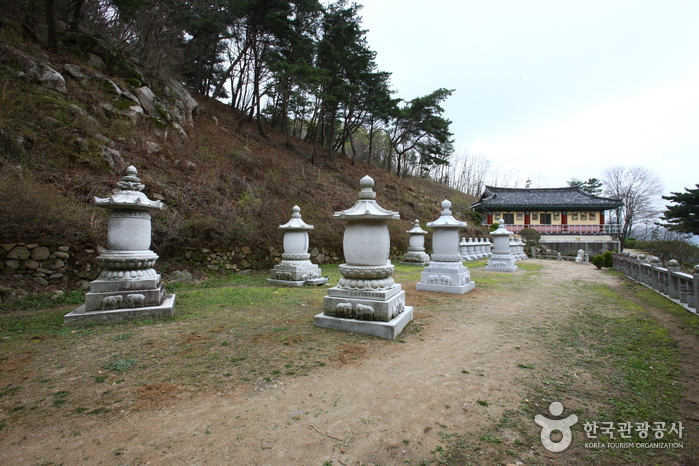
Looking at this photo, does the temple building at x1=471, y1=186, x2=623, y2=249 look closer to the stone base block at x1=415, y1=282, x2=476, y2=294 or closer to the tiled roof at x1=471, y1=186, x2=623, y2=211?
the tiled roof at x1=471, y1=186, x2=623, y2=211

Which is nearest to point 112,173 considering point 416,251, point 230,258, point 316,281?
point 230,258

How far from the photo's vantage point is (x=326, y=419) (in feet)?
7.88

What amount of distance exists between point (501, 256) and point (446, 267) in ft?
21.0

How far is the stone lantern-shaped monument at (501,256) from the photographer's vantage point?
1289 cm

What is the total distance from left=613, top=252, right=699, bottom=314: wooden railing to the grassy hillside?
32.6 feet

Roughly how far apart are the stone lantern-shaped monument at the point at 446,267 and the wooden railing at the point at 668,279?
4.04m

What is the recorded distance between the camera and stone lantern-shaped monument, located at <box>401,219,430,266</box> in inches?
606

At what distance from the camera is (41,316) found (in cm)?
511

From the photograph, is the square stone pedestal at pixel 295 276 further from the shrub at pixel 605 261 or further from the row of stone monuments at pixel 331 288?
the shrub at pixel 605 261

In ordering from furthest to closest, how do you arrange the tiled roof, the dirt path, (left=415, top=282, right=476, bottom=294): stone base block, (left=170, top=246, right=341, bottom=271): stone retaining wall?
1. the tiled roof
2. (left=170, top=246, right=341, bottom=271): stone retaining wall
3. (left=415, top=282, right=476, bottom=294): stone base block
4. the dirt path

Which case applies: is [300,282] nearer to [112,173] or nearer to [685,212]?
[112,173]

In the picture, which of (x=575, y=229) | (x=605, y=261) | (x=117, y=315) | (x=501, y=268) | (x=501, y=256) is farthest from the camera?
(x=575, y=229)

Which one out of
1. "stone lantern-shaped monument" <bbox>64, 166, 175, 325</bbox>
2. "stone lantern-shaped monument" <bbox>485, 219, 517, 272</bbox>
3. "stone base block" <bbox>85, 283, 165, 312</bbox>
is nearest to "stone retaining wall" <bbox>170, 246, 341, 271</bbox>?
"stone lantern-shaped monument" <bbox>64, 166, 175, 325</bbox>

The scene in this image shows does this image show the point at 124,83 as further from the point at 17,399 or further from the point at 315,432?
the point at 315,432
